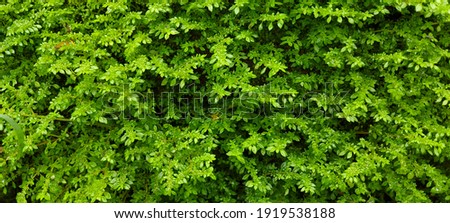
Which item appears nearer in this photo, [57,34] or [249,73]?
[249,73]

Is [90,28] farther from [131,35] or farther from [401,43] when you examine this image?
[401,43]

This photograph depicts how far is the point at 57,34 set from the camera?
123 inches

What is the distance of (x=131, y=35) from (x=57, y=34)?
18.3 inches

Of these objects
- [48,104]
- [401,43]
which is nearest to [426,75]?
[401,43]

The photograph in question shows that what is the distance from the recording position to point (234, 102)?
9.79 feet

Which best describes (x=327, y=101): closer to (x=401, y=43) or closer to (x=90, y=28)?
(x=401, y=43)

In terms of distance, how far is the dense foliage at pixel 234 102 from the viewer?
114 inches

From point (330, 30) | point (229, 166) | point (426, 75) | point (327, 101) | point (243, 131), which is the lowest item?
point (229, 166)

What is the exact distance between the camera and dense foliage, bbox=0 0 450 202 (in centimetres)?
291

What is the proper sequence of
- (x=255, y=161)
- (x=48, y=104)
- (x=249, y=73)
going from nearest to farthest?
(x=249, y=73) < (x=255, y=161) < (x=48, y=104)

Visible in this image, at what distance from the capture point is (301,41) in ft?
9.98

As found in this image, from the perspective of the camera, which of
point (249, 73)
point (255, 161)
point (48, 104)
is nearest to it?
point (249, 73)
